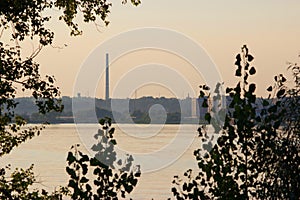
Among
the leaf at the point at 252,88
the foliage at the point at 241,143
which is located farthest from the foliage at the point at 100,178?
the leaf at the point at 252,88

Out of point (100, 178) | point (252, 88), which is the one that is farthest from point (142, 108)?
point (100, 178)

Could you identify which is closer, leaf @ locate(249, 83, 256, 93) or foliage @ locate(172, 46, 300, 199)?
foliage @ locate(172, 46, 300, 199)

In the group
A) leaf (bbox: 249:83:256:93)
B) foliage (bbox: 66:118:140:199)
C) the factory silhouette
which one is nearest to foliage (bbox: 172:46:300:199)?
leaf (bbox: 249:83:256:93)

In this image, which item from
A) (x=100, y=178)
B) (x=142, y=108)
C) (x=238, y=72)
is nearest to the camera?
(x=100, y=178)

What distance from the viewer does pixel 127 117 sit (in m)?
10.7

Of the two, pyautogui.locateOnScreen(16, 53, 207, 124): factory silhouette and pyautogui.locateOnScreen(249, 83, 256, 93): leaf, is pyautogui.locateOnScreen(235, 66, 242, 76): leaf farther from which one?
pyautogui.locateOnScreen(16, 53, 207, 124): factory silhouette

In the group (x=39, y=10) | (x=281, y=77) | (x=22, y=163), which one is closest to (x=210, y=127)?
(x=281, y=77)

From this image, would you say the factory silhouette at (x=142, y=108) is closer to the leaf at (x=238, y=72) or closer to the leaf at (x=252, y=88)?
the leaf at (x=238, y=72)

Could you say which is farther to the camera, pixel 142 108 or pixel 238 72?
pixel 142 108

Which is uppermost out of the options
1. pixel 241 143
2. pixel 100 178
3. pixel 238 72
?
pixel 238 72

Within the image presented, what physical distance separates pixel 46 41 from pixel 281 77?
5.81m

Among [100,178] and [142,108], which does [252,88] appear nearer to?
[100,178]

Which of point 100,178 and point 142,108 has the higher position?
point 142,108

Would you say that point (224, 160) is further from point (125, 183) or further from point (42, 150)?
point (42, 150)
